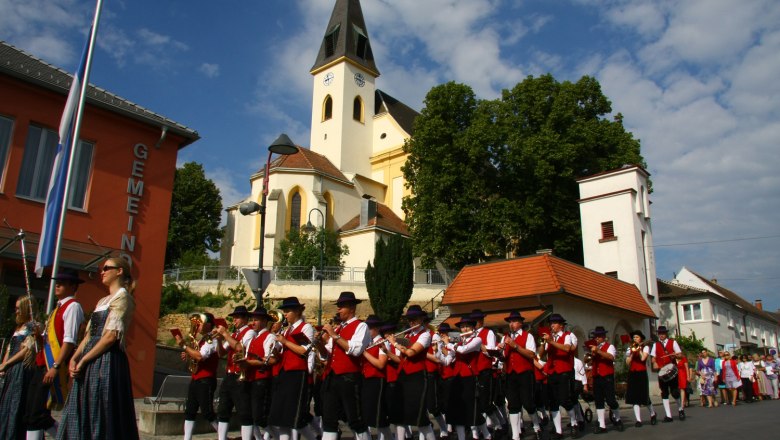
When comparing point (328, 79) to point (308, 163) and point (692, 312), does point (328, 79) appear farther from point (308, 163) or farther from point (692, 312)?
point (692, 312)

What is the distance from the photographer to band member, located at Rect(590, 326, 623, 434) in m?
11.7

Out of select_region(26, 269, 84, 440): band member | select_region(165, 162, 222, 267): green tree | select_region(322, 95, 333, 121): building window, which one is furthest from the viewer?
select_region(322, 95, 333, 121): building window

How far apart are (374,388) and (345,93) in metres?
46.1

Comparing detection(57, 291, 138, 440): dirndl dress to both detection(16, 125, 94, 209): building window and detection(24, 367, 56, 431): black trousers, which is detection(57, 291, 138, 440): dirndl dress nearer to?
detection(24, 367, 56, 431): black trousers

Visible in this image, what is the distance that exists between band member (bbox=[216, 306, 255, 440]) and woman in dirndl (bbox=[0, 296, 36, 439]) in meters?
2.38

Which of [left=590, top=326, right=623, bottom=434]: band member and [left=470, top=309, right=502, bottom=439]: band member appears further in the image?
[left=590, top=326, right=623, bottom=434]: band member

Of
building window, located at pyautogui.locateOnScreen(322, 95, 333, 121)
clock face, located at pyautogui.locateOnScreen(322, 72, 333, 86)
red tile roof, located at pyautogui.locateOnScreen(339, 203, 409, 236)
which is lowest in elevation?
red tile roof, located at pyautogui.locateOnScreen(339, 203, 409, 236)

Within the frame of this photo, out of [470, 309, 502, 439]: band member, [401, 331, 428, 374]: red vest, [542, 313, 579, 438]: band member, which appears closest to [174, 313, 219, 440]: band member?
[401, 331, 428, 374]: red vest

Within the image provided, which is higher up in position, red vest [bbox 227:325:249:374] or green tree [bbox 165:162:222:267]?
green tree [bbox 165:162:222:267]

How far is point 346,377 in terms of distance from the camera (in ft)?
26.4

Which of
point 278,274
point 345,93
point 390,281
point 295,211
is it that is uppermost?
point 345,93

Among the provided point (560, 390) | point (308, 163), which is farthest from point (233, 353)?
point (308, 163)

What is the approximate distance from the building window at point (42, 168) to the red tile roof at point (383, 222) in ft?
88.2

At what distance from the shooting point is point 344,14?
179 feet
